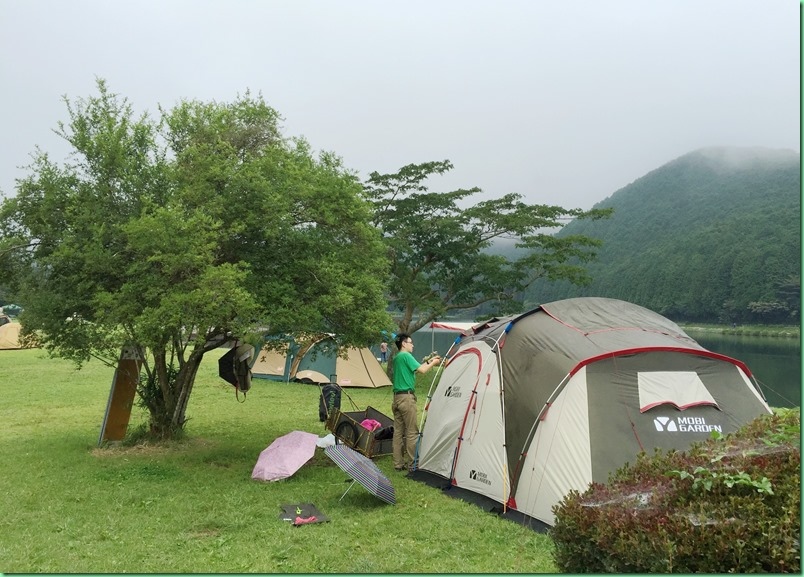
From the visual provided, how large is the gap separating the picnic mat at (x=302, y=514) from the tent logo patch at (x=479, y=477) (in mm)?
1711

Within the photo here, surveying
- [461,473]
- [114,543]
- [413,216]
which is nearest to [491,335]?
[461,473]

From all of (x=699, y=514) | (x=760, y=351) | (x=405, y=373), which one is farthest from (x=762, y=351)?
(x=699, y=514)

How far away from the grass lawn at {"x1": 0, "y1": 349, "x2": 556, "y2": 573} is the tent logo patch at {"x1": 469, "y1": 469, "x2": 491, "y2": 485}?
1.18ft

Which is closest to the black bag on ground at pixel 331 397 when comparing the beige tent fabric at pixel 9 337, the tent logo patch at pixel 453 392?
the tent logo patch at pixel 453 392

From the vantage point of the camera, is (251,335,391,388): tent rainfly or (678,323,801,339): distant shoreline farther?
(678,323,801,339): distant shoreline

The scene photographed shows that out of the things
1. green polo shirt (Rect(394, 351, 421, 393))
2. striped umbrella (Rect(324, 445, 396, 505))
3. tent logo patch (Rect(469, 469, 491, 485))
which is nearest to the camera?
striped umbrella (Rect(324, 445, 396, 505))

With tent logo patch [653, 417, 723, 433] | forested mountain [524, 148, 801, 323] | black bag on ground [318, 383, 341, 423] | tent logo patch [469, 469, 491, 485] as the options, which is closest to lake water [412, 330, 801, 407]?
forested mountain [524, 148, 801, 323]

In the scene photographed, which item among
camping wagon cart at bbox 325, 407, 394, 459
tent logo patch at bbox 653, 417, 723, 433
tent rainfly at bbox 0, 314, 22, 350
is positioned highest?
tent rainfly at bbox 0, 314, 22, 350

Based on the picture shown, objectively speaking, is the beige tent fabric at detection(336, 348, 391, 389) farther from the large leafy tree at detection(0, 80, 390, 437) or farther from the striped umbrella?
the striped umbrella

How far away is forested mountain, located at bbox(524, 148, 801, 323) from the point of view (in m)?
25.9

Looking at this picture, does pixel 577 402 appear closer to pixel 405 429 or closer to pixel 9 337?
pixel 405 429

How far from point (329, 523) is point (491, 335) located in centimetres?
285

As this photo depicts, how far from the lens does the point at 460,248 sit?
1870 centimetres

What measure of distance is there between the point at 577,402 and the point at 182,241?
4.52 meters
